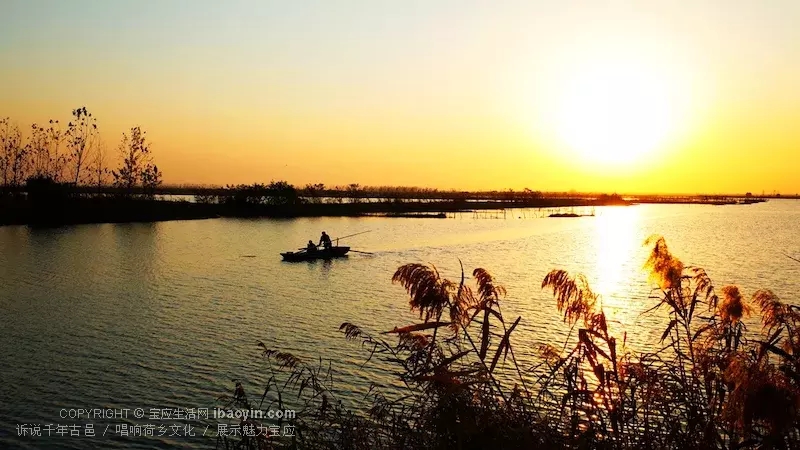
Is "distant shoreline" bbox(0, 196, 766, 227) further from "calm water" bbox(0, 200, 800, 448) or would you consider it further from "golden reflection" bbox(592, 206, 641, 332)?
"golden reflection" bbox(592, 206, 641, 332)

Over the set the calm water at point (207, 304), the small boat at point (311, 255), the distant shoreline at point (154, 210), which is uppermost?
the distant shoreline at point (154, 210)

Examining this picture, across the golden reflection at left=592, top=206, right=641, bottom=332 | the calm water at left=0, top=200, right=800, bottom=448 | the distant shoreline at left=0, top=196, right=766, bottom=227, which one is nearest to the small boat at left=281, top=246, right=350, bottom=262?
the calm water at left=0, top=200, right=800, bottom=448

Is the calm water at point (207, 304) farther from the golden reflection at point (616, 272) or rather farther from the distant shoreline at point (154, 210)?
the distant shoreline at point (154, 210)

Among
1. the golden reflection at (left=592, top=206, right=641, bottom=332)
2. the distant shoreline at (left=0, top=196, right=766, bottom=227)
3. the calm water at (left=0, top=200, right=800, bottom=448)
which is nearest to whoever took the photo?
the calm water at (left=0, top=200, right=800, bottom=448)

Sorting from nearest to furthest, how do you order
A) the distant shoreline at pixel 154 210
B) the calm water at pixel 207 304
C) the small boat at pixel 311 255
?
the calm water at pixel 207 304
the small boat at pixel 311 255
the distant shoreline at pixel 154 210

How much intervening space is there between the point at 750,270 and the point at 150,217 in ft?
219

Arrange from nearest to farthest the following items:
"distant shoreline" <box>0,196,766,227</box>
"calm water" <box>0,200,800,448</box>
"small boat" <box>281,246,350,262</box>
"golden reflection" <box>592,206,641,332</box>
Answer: "calm water" <box>0,200,800,448</box> < "golden reflection" <box>592,206,641,332</box> < "small boat" <box>281,246,350,262</box> < "distant shoreline" <box>0,196,766,227</box>

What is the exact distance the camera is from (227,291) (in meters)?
30.3

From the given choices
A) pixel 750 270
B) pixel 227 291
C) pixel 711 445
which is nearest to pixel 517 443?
pixel 711 445

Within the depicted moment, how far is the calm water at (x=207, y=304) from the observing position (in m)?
15.5

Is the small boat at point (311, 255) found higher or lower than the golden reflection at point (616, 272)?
higher

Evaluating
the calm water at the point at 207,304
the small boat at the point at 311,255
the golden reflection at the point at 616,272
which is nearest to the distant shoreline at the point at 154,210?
the calm water at the point at 207,304

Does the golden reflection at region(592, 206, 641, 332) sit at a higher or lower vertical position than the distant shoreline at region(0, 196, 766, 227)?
lower

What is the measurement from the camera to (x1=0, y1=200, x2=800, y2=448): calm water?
15.5 meters
